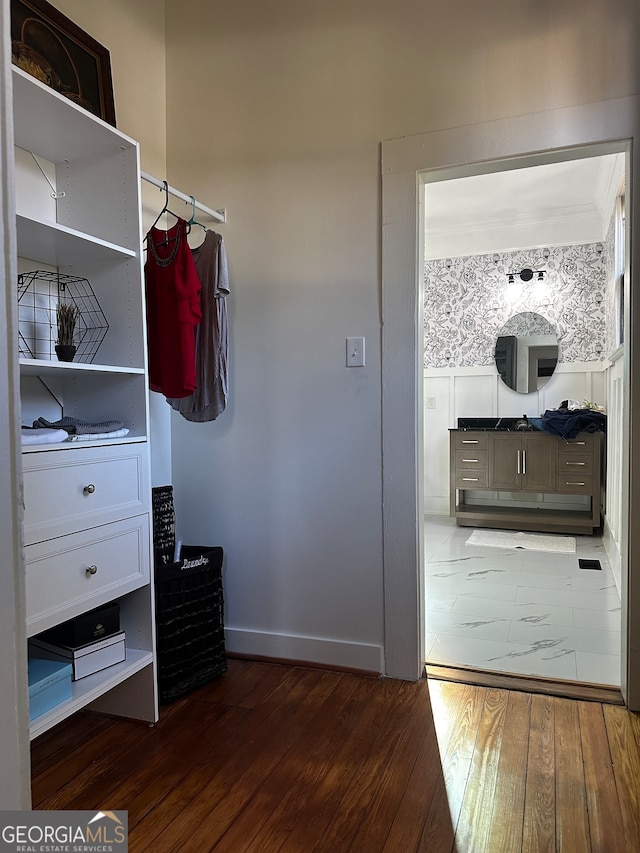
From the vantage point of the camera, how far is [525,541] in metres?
4.45

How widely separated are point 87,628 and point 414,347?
1441mm

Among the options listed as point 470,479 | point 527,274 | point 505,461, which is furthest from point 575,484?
point 527,274

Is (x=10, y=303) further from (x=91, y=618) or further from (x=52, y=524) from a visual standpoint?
(x=91, y=618)

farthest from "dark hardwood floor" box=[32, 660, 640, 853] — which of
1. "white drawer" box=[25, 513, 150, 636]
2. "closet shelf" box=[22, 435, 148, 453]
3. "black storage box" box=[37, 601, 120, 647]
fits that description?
"closet shelf" box=[22, 435, 148, 453]

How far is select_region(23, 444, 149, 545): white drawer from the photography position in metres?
1.47

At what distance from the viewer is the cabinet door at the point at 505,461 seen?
15.6ft

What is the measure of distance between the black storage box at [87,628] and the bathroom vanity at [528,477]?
11.9 feet

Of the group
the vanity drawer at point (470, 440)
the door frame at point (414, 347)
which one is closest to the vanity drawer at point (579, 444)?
the vanity drawer at point (470, 440)

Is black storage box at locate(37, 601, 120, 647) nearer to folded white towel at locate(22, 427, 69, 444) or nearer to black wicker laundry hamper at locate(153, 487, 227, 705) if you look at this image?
black wicker laundry hamper at locate(153, 487, 227, 705)

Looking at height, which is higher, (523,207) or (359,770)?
(523,207)

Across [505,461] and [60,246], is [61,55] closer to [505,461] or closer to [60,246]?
[60,246]

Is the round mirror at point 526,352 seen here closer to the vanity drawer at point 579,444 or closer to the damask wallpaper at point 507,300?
the damask wallpaper at point 507,300

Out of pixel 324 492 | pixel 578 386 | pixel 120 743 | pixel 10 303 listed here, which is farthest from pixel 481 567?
pixel 10 303

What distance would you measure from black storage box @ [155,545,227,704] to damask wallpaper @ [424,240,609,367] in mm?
3882
